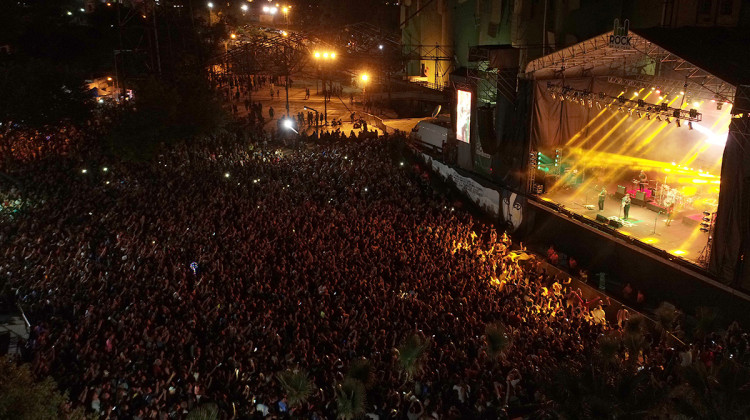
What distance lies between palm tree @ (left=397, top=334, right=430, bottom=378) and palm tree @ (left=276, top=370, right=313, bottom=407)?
138cm

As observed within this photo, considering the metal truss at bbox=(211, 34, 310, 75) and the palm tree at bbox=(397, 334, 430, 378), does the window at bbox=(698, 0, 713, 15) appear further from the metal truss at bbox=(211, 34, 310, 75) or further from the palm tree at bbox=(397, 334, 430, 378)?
the metal truss at bbox=(211, 34, 310, 75)

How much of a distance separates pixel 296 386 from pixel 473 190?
12672mm

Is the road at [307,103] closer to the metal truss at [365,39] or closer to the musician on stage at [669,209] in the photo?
the metal truss at [365,39]

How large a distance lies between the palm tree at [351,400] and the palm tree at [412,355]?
3.07ft

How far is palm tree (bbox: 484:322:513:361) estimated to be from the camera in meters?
7.95

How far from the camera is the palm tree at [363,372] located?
722 cm

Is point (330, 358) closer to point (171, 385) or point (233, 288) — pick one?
point (171, 385)

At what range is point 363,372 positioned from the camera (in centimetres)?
729

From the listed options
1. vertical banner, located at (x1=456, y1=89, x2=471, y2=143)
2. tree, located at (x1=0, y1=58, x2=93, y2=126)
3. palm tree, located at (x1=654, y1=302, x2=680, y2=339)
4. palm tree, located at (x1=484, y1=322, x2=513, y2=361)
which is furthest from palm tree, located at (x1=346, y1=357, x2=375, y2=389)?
tree, located at (x1=0, y1=58, x2=93, y2=126)

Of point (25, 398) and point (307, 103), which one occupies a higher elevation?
point (307, 103)

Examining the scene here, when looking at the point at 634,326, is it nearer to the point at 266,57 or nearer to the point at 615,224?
the point at 615,224

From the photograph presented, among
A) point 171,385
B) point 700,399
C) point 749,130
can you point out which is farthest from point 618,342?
point 171,385

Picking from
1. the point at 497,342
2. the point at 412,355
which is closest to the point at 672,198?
the point at 497,342

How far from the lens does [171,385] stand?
7234 mm
